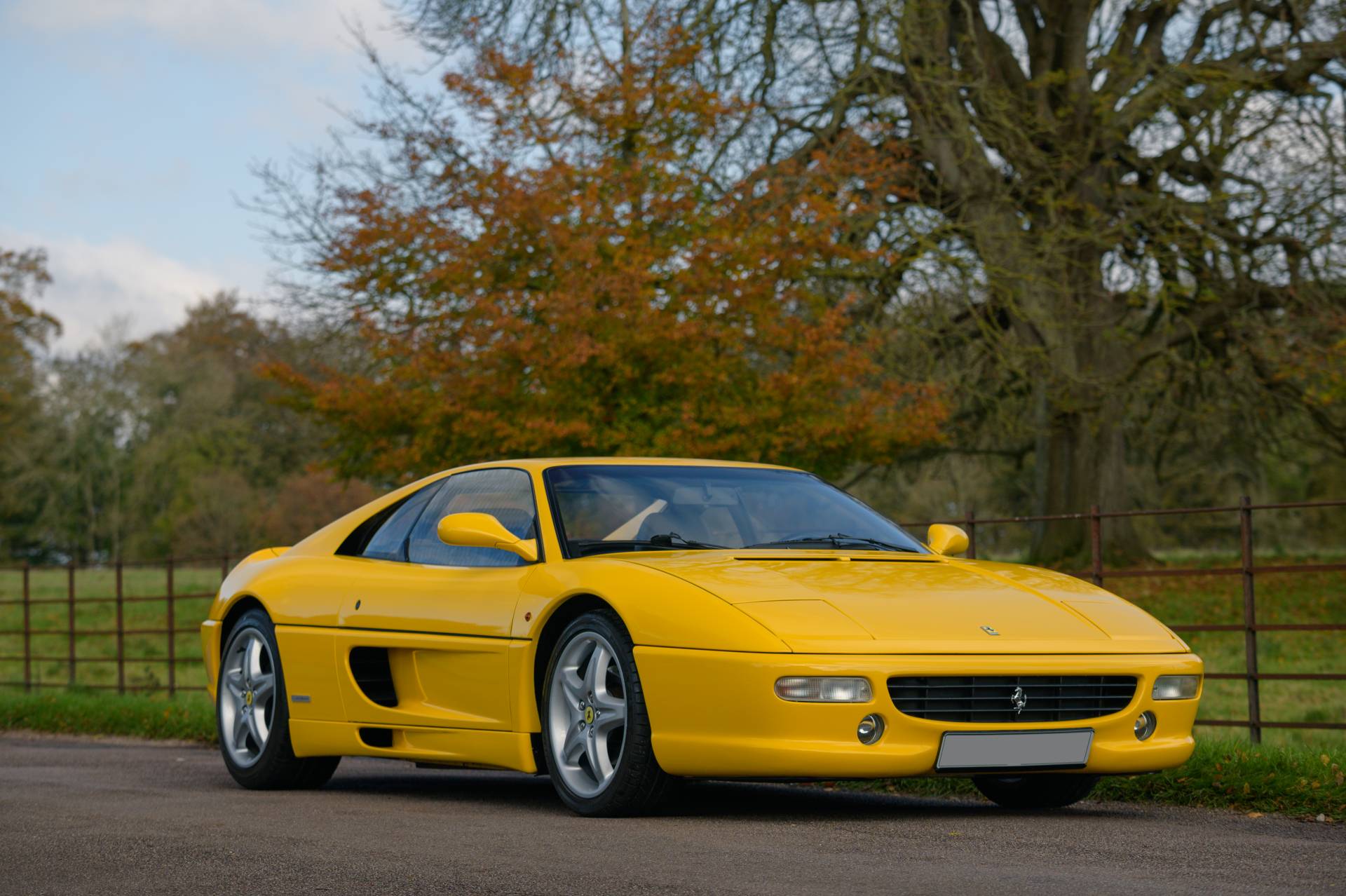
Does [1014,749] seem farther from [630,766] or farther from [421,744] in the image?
[421,744]

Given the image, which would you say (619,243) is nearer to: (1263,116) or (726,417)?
(726,417)

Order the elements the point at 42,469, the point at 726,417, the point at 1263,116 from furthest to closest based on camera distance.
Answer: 1. the point at 42,469
2. the point at 1263,116
3. the point at 726,417

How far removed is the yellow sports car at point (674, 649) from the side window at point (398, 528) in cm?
1

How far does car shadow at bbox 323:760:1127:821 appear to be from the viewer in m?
6.33

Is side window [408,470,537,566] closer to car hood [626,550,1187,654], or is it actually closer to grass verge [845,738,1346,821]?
car hood [626,550,1187,654]

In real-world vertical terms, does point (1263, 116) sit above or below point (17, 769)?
above

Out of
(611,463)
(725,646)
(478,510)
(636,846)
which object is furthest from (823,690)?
(478,510)

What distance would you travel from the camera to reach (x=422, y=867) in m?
4.96

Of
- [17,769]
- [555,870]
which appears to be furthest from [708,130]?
[555,870]

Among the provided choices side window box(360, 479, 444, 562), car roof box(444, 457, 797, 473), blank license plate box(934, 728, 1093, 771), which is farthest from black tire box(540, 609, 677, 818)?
side window box(360, 479, 444, 562)

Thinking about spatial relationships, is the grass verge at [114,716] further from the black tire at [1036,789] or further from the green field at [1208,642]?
the black tire at [1036,789]

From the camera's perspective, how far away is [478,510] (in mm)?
7371

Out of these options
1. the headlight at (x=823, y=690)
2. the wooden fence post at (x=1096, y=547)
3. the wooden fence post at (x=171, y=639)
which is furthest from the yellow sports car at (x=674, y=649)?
the wooden fence post at (x=171, y=639)

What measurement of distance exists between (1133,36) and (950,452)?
7.32m
